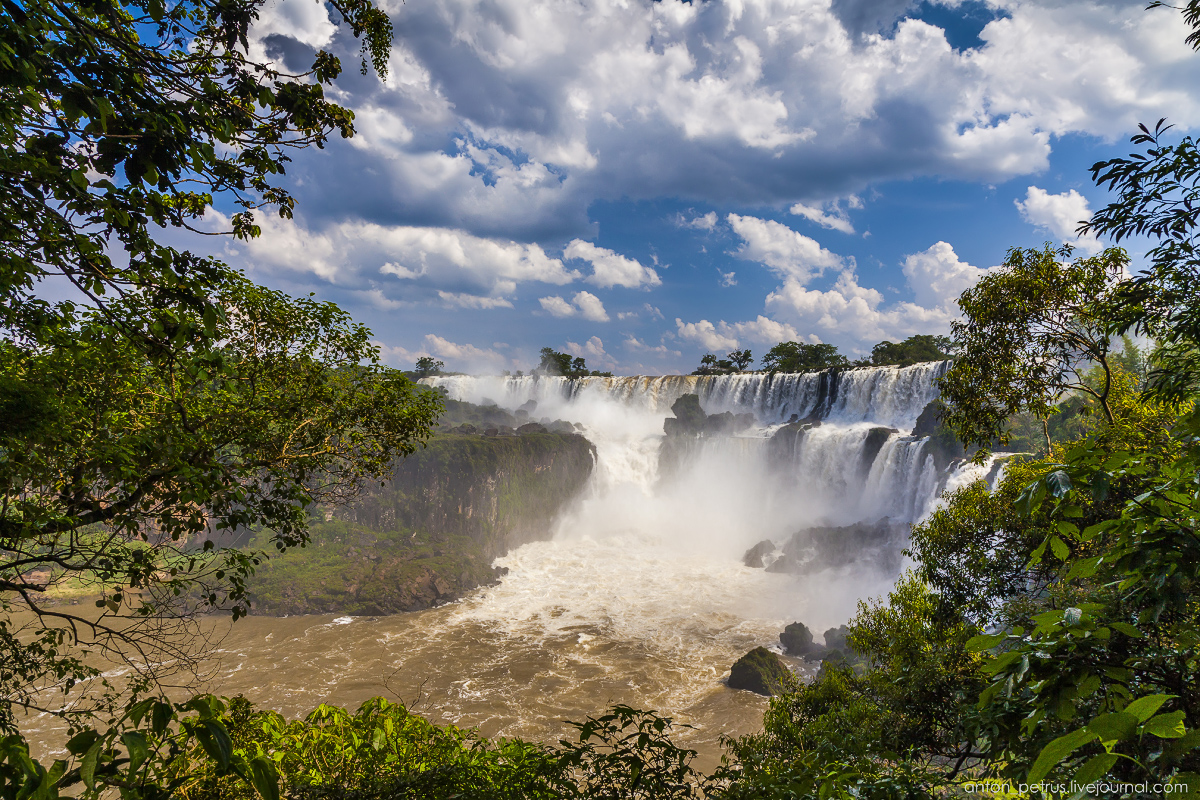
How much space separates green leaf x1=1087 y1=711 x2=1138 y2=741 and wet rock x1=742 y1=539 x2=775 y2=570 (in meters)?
31.4

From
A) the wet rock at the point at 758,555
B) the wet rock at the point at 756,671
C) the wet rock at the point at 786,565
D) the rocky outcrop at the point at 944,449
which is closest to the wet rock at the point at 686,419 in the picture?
the wet rock at the point at 758,555

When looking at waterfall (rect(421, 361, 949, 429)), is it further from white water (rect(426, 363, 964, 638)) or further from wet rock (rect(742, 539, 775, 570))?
wet rock (rect(742, 539, 775, 570))

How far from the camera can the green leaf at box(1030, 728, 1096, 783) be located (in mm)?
954

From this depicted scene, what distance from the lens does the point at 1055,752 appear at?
3.23 feet

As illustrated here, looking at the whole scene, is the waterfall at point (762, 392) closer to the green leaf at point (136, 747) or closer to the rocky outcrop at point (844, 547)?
the rocky outcrop at point (844, 547)

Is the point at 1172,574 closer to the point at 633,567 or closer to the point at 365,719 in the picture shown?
the point at 365,719

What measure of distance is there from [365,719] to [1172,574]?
5428mm

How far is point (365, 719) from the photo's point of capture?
4.56 metres

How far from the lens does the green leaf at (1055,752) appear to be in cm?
95

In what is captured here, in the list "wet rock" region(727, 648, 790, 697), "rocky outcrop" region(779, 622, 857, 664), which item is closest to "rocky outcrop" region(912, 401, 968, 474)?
"rocky outcrop" region(779, 622, 857, 664)

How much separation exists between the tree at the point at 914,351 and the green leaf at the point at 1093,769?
42.5 m

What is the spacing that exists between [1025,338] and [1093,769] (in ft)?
32.1

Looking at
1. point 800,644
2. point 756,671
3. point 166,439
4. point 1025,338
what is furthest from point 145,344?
point 800,644

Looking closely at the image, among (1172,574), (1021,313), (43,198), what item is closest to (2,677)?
(43,198)
